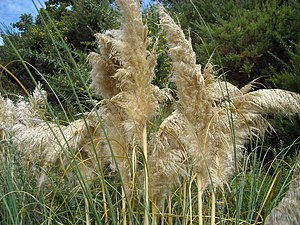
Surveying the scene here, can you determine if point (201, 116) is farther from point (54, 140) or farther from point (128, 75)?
point (54, 140)

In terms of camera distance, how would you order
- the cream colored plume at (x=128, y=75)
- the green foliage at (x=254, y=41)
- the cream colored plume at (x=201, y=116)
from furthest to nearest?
the green foliage at (x=254, y=41) → the cream colored plume at (x=128, y=75) → the cream colored plume at (x=201, y=116)

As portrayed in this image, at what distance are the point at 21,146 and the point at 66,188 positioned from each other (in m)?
0.41

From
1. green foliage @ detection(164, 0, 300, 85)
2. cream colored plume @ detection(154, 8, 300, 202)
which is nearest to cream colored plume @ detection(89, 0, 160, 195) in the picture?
cream colored plume @ detection(154, 8, 300, 202)

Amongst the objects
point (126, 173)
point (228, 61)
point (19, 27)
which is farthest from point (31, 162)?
point (19, 27)

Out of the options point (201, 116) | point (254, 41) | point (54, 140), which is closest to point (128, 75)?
point (201, 116)

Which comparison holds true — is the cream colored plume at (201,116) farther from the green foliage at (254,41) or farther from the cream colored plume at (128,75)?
the green foliage at (254,41)

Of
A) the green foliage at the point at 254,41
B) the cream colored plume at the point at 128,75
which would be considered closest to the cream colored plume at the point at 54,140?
the cream colored plume at the point at 128,75

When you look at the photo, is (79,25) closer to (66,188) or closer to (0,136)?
(0,136)

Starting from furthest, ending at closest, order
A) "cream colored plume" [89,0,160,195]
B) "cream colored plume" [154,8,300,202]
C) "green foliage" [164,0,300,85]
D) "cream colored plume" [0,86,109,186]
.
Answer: "green foliage" [164,0,300,85] < "cream colored plume" [0,86,109,186] < "cream colored plume" [89,0,160,195] < "cream colored plume" [154,8,300,202]

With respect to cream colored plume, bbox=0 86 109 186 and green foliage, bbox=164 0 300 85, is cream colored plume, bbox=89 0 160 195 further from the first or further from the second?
green foliage, bbox=164 0 300 85

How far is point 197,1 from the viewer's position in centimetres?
980

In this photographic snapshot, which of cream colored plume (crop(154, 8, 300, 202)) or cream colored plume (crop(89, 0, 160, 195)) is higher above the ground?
cream colored plume (crop(89, 0, 160, 195))

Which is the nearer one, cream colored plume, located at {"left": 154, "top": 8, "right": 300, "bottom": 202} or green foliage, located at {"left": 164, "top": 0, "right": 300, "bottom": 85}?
cream colored plume, located at {"left": 154, "top": 8, "right": 300, "bottom": 202}

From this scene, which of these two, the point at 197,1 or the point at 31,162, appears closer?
the point at 31,162
